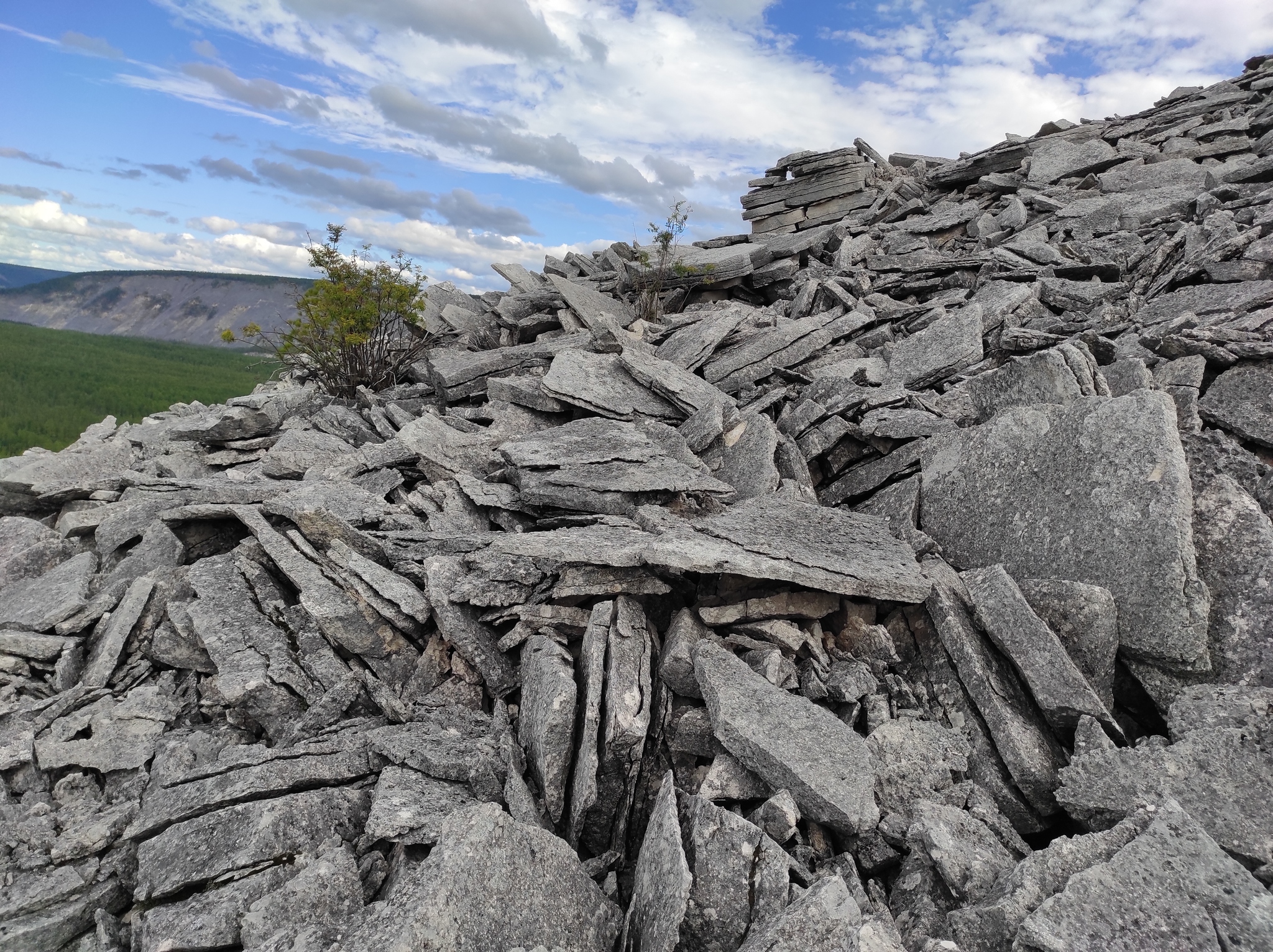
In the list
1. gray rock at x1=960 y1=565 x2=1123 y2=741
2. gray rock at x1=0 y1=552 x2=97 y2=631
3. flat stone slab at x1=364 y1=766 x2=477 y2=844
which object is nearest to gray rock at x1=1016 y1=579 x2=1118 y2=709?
gray rock at x1=960 y1=565 x2=1123 y2=741

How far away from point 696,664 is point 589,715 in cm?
82

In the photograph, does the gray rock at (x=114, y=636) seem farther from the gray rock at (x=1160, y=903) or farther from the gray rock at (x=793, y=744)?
the gray rock at (x=1160, y=903)

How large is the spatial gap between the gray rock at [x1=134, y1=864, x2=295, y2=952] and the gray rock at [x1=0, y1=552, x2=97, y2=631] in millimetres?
3943

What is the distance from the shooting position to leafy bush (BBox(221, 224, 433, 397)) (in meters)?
12.9

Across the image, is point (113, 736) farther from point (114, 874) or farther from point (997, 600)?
point (997, 600)

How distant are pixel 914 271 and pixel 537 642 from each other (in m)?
11.6

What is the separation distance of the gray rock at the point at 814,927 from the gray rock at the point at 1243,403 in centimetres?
565

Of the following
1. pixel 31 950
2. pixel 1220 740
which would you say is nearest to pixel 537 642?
pixel 31 950

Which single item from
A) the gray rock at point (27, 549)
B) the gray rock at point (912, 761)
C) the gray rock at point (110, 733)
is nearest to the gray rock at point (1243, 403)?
the gray rock at point (912, 761)

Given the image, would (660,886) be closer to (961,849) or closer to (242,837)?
(961,849)

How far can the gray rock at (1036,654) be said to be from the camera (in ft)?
14.9

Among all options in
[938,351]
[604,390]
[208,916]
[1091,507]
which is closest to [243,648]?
[208,916]

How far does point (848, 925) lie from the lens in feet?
10.2

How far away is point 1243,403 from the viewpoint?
628 centimetres
